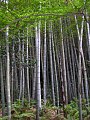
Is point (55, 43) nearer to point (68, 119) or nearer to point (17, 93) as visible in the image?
point (17, 93)

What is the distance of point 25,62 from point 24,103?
5.28 feet

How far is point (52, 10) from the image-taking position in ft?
18.5

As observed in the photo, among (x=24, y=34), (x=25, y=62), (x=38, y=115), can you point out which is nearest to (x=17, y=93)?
(x=25, y=62)

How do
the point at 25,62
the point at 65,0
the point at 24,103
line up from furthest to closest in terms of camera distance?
the point at 25,62, the point at 24,103, the point at 65,0

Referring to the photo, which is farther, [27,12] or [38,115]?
[38,115]

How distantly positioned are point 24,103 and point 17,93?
2016 mm

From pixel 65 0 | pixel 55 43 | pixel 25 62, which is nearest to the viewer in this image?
pixel 65 0

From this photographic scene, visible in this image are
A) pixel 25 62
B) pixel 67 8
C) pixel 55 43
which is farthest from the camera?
pixel 55 43

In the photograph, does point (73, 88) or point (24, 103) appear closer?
point (24, 103)

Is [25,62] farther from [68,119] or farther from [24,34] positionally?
[68,119]

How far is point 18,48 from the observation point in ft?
33.7

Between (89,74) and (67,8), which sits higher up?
(67,8)

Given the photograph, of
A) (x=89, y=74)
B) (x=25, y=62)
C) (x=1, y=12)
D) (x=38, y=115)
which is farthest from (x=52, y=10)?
(x=89, y=74)

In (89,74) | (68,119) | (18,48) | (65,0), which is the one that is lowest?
(68,119)
